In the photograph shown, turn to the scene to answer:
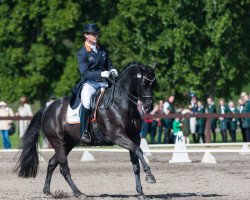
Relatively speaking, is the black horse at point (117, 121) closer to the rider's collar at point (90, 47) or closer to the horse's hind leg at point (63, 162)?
the horse's hind leg at point (63, 162)

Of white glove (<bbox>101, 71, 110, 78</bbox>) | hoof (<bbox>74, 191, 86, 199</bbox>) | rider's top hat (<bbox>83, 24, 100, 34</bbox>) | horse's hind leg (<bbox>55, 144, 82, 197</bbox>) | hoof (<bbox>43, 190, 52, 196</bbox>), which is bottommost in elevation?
hoof (<bbox>43, 190, 52, 196</bbox>)

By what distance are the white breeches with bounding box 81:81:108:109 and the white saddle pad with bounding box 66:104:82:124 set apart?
35 cm

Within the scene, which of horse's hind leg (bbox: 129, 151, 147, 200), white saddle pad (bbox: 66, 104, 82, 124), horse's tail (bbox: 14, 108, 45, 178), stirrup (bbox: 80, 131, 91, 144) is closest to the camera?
horse's hind leg (bbox: 129, 151, 147, 200)

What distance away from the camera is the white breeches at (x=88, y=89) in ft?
51.9

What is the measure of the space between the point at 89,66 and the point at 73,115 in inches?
37.4

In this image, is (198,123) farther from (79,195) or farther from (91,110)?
(79,195)

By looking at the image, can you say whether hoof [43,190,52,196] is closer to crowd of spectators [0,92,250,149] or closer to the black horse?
the black horse

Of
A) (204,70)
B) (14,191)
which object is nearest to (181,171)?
(14,191)

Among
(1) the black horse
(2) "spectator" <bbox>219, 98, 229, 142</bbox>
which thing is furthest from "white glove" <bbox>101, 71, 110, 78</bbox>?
(2) "spectator" <bbox>219, 98, 229, 142</bbox>

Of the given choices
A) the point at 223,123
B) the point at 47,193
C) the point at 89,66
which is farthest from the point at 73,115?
the point at 223,123

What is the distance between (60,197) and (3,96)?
31047mm

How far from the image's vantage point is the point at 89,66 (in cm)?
1582

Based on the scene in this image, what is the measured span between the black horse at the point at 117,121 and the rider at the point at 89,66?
7.6 inches

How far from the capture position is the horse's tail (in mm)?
16875
